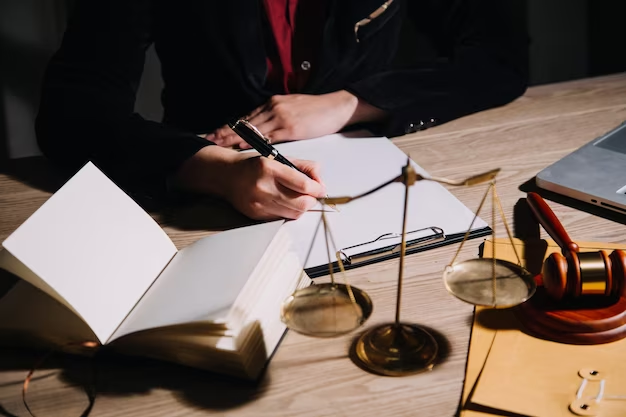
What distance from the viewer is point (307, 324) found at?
0.66 meters

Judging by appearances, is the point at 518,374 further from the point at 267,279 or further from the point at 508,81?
the point at 508,81

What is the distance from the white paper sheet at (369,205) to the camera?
3.09 feet

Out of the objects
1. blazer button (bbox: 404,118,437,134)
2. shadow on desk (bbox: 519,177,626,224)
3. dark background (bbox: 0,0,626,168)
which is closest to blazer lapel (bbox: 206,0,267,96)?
blazer button (bbox: 404,118,437,134)

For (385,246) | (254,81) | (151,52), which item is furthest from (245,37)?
(151,52)

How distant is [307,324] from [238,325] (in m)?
0.07

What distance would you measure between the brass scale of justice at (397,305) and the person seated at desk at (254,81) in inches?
11.7

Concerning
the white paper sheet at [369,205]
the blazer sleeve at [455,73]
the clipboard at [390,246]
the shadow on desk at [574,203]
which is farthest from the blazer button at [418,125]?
the clipboard at [390,246]

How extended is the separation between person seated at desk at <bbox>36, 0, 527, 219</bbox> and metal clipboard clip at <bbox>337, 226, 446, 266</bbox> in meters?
0.12

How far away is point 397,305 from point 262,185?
363 millimetres

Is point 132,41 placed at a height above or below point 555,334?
above

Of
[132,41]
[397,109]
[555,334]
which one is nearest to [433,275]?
[555,334]

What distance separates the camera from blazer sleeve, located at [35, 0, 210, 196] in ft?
3.80

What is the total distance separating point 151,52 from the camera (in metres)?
2.21

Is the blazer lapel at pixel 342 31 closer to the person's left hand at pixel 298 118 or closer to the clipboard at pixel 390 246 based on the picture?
the person's left hand at pixel 298 118
